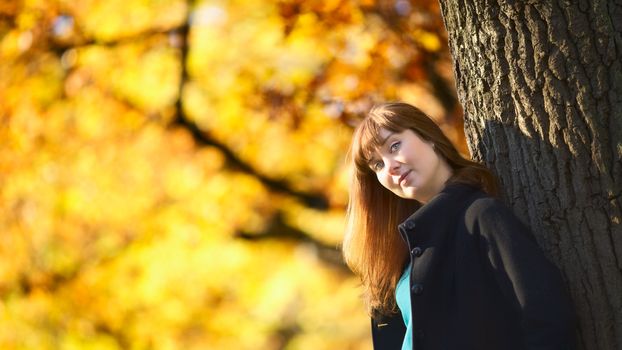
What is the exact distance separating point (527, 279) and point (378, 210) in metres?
0.88

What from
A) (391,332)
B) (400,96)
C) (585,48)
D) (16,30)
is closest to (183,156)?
(16,30)

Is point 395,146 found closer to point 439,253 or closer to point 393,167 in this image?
point 393,167

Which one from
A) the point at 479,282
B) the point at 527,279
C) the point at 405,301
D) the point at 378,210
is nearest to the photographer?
the point at 527,279

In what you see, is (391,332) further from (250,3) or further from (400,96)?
(250,3)

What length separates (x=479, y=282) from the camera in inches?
106

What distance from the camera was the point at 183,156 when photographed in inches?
402

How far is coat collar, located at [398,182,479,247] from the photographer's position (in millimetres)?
2846

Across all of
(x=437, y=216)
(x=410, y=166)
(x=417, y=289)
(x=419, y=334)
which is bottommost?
(x=419, y=334)

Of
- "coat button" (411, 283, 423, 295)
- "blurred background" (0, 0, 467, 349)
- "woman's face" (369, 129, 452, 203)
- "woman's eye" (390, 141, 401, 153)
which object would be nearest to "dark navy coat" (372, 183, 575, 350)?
"coat button" (411, 283, 423, 295)

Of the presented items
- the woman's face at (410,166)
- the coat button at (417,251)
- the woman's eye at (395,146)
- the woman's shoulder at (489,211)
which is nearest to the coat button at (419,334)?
the coat button at (417,251)

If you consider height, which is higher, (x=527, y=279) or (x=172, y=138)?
(x=172, y=138)

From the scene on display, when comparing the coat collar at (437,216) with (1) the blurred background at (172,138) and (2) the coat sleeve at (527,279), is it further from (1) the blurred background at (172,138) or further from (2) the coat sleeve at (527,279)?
(1) the blurred background at (172,138)

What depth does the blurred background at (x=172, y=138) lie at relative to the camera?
7.48 m

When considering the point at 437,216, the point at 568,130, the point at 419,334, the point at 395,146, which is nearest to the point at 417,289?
the point at 419,334
